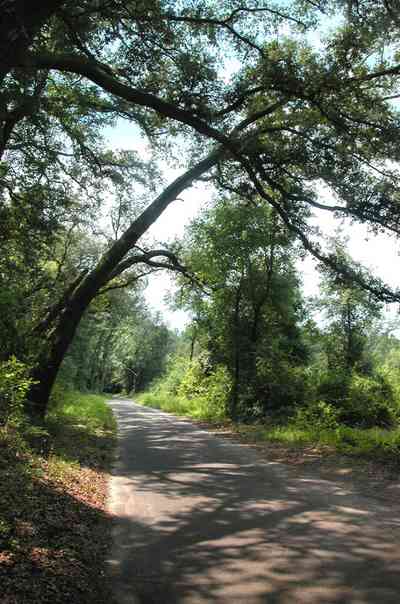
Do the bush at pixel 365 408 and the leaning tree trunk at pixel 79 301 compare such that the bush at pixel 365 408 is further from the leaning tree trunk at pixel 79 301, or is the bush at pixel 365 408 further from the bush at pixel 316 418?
the leaning tree trunk at pixel 79 301

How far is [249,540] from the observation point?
186 inches

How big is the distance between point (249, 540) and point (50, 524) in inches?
82.6

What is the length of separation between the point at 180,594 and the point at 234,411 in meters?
16.8

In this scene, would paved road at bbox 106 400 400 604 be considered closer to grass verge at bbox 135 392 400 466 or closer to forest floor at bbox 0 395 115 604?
forest floor at bbox 0 395 115 604

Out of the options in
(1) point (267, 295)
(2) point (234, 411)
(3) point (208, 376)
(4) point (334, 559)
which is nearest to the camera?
(4) point (334, 559)

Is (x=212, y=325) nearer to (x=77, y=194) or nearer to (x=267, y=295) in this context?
(x=267, y=295)

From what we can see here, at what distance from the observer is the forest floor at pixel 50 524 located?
354 cm

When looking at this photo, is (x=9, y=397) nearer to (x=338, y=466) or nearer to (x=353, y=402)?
(x=338, y=466)

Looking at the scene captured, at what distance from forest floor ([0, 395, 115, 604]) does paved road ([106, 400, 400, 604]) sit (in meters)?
0.24

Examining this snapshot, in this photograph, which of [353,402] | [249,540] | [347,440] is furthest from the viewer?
[353,402]

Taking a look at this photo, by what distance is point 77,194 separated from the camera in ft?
58.5

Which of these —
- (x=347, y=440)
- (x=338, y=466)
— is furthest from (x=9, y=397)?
(x=347, y=440)

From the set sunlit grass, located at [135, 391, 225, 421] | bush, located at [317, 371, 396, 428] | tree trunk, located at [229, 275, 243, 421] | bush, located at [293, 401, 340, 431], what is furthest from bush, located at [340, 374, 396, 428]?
sunlit grass, located at [135, 391, 225, 421]

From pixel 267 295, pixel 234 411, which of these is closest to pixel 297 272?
pixel 267 295
